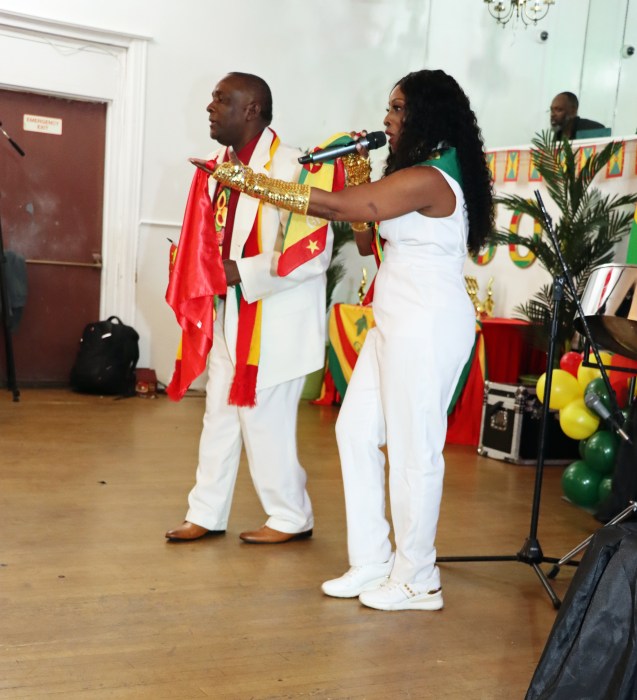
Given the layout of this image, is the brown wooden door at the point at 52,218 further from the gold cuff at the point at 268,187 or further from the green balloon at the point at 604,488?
the gold cuff at the point at 268,187

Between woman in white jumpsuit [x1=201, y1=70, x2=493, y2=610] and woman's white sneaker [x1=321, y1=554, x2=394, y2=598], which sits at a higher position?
woman in white jumpsuit [x1=201, y1=70, x2=493, y2=610]

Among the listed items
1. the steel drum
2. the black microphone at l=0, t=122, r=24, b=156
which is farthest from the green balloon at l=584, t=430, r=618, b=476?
the black microphone at l=0, t=122, r=24, b=156

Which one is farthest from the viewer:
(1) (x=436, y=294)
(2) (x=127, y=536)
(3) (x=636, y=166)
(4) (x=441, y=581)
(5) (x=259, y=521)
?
(3) (x=636, y=166)

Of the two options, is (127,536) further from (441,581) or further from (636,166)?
(636,166)

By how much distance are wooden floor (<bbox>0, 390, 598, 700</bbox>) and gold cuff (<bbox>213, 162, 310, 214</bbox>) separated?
1.11 meters

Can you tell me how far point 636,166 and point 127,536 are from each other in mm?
3965

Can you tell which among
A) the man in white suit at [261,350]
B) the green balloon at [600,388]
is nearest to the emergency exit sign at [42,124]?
the man in white suit at [261,350]

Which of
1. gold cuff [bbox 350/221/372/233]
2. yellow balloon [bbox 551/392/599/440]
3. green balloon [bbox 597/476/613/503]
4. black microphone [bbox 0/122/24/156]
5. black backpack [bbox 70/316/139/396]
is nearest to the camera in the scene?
gold cuff [bbox 350/221/372/233]

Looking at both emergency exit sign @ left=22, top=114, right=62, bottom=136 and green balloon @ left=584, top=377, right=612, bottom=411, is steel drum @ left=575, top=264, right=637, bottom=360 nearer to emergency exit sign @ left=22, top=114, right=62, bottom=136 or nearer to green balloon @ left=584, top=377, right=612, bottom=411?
green balloon @ left=584, top=377, right=612, bottom=411

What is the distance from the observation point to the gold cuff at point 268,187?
94.4 inches

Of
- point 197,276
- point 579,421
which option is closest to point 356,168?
point 197,276

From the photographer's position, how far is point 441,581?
2.94 metres

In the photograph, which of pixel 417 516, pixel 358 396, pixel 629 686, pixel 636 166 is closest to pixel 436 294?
pixel 358 396

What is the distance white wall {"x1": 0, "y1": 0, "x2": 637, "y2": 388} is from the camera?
664 centimetres
